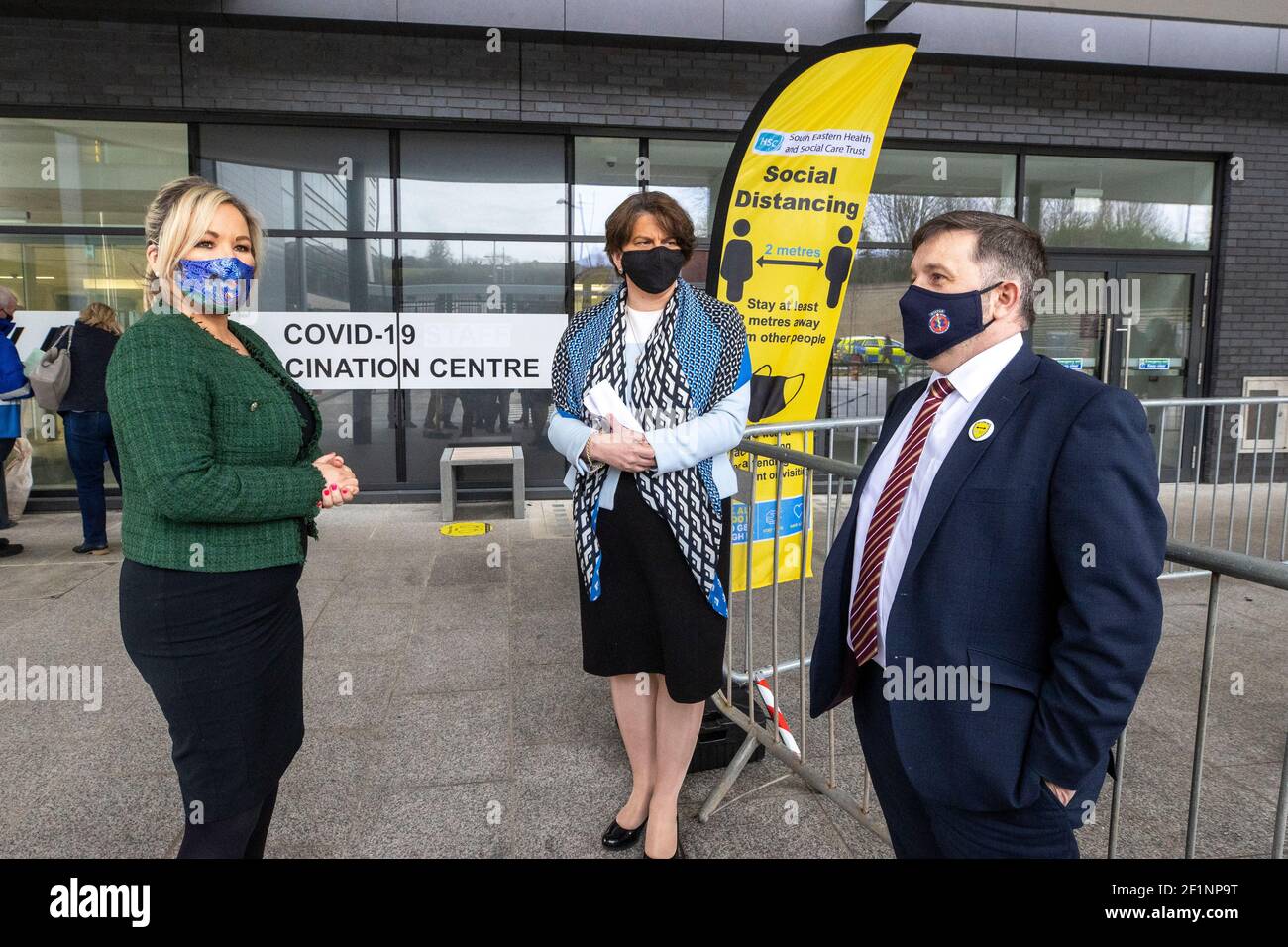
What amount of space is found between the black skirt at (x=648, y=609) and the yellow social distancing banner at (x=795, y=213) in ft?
3.45

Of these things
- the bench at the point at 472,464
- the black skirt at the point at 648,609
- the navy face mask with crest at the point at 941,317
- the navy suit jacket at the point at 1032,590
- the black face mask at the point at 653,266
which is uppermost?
the black face mask at the point at 653,266

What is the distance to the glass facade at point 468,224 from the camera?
7.62 metres

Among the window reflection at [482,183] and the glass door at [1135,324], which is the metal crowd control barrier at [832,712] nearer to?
the window reflection at [482,183]

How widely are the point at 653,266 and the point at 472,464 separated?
528 centimetres

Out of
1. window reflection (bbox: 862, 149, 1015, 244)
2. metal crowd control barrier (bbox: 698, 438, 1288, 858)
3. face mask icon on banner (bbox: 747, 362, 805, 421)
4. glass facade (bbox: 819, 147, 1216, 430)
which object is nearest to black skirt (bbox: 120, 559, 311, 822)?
metal crowd control barrier (bbox: 698, 438, 1288, 858)

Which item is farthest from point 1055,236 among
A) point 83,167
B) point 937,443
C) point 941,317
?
point 83,167

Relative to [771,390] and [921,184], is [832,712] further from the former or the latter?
[921,184]

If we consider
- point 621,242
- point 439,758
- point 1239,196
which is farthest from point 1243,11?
point 439,758

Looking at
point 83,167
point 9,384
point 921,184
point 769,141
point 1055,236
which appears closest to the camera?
point 769,141

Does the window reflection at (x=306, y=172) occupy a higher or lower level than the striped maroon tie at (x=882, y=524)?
higher

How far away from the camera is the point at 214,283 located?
5.91 ft

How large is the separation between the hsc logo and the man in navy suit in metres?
2.10

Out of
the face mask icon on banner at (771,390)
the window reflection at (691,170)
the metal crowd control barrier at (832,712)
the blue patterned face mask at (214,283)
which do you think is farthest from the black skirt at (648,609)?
the window reflection at (691,170)
